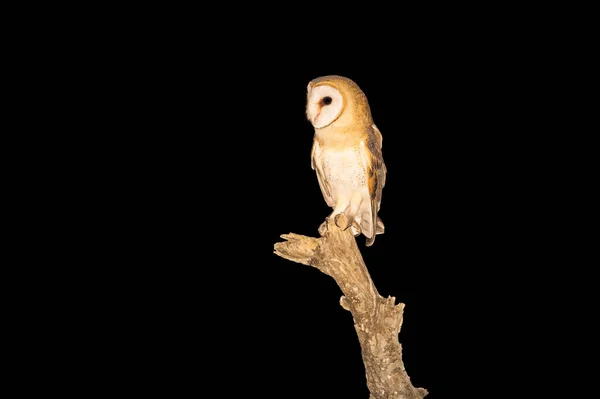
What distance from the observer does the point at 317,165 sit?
3.25m

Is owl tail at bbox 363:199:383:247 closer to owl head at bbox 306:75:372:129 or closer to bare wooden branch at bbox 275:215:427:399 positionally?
bare wooden branch at bbox 275:215:427:399

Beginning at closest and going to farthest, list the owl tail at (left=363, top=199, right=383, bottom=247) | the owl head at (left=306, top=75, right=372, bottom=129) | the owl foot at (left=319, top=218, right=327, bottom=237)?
the owl head at (left=306, top=75, right=372, bottom=129) → the owl foot at (left=319, top=218, right=327, bottom=237) → the owl tail at (left=363, top=199, right=383, bottom=247)

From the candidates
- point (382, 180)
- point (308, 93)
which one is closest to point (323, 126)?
point (308, 93)

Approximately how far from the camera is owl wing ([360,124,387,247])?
10.2 ft

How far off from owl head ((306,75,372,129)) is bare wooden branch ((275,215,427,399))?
482 millimetres

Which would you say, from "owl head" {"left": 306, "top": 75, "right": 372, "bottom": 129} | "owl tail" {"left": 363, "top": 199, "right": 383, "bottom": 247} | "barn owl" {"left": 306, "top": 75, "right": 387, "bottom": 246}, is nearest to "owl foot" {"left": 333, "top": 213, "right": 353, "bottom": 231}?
"barn owl" {"left": 306, "top": 75, "right": 387, "bottom": 246}

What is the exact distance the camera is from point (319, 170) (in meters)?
3.26

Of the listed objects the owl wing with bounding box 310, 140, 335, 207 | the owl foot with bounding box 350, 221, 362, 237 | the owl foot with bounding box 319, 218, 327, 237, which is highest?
the owl wing with bounding box 310, 140, 335, 207

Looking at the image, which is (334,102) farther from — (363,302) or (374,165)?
(363,302)

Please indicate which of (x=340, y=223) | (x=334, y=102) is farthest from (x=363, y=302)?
(x=334, y=102)

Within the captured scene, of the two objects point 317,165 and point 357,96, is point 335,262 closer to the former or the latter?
point 317,165

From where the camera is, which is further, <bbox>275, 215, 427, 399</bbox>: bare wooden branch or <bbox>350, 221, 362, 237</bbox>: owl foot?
<bbox>350, 221, 362, 237</bbox>: owl foot

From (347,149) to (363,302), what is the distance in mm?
704

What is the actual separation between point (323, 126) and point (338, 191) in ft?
1.17
